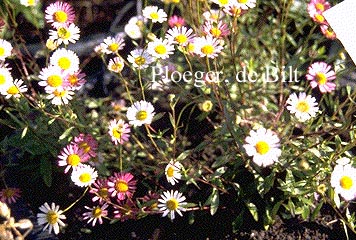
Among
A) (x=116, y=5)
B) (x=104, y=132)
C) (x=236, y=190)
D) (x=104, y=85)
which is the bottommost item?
(x=236, y=190)

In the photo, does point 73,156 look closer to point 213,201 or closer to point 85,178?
point 85,178

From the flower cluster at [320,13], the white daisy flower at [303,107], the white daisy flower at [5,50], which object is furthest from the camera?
the flower cluster at [320,13]

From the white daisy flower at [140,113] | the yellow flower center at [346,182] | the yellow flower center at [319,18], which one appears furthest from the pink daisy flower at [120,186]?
the yellow flower center at [319,18]

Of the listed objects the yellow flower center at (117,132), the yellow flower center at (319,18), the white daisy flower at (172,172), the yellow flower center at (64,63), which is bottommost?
the white daisy flower at (172,172)

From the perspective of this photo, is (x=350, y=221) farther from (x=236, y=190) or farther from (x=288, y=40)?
(x=288, y=40)

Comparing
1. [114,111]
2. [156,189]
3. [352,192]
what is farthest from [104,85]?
[352,192]

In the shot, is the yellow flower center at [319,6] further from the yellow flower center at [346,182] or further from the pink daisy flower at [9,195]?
the pink daisy flower at [9,195]

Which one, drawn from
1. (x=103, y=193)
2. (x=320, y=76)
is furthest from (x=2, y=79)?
(x=320, y=76)
